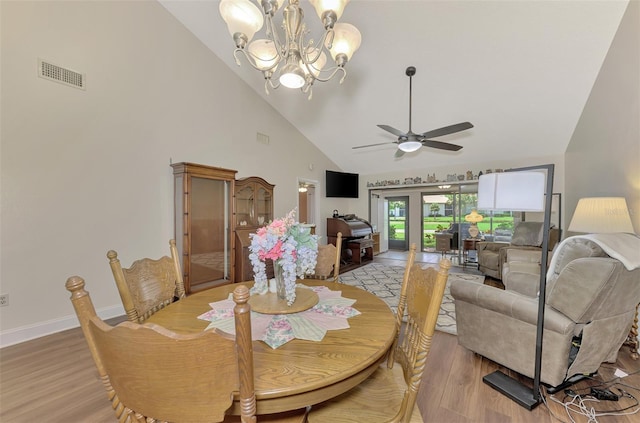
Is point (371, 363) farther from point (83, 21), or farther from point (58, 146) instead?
point (83, 21)

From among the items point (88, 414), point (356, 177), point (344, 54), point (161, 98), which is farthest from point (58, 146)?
point (356, 177)

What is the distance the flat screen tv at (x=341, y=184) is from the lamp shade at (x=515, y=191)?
16.4 feet

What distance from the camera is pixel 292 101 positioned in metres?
5.05

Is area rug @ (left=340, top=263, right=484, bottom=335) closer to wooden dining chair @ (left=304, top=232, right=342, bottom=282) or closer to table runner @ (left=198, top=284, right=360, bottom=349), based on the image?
wooden dining chair @ (left=304, top=232, right=342, bottom=282)

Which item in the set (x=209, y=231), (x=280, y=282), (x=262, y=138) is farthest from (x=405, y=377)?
(x=262, y=138)

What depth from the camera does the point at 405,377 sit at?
1347mm

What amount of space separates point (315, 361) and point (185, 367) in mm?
463

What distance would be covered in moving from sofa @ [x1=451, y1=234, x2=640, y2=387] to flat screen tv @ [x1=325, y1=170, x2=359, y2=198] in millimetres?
4911

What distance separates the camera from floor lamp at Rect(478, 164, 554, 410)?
1646mm

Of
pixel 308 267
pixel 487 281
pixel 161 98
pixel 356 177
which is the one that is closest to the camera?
pixel 308 267

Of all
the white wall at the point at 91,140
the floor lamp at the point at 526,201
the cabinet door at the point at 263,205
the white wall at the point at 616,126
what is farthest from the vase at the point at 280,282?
the white wall at the point at 616,126

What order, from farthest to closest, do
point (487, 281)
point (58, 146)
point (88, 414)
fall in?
point (487, 281) → point (58, 146) → point (88, 414)

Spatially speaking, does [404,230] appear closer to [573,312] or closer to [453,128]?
[453,128]

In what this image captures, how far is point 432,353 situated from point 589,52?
4.04m
